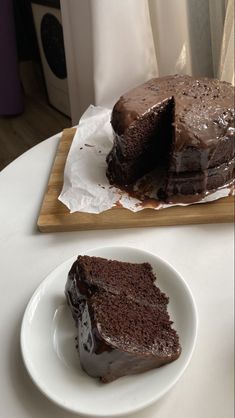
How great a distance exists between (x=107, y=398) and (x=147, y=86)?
76 cm

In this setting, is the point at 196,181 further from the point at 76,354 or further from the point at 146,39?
the point at 146,39

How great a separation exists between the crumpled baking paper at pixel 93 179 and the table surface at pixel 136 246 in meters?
0.07

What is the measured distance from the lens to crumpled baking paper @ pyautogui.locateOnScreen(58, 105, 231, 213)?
37.9 inches

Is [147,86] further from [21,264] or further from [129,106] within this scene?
[21,264]

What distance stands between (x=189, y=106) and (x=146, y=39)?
1.53 feet

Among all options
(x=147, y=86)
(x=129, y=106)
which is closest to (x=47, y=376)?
(x=129, y=106)

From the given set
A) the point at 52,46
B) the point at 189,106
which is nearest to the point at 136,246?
the point at 189,106

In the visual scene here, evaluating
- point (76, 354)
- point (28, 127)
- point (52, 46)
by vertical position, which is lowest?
point (28, 127)

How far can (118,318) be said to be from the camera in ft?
2.14

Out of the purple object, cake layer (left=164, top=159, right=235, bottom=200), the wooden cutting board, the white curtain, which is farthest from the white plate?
the purple object

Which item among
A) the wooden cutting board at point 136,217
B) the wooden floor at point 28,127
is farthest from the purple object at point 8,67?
the wooden cutting board at point 136,217

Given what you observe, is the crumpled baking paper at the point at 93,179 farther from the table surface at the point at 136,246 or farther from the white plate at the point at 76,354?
the white plate at the point at 76,354

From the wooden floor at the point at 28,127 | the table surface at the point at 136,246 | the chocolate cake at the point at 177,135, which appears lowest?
the wooden floor at the point at 28,127

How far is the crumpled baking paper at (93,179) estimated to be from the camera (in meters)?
0.96
